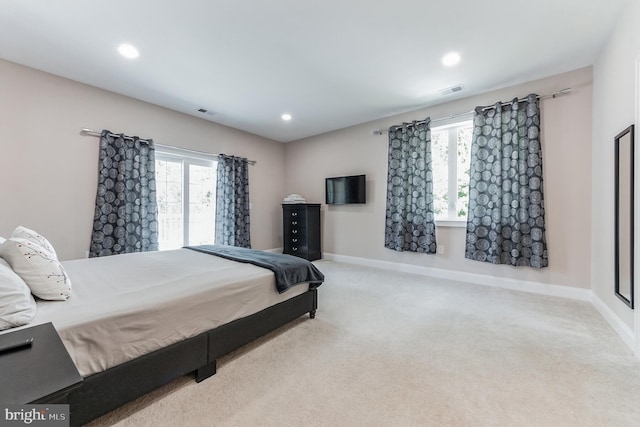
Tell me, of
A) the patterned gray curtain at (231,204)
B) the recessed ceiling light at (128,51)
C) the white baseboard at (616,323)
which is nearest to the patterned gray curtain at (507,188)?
the white baseboard at (616,323)

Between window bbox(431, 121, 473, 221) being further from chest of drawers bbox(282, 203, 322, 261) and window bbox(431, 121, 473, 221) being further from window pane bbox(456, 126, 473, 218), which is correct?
chest of drawers bbox(282, 203, 322, 261)

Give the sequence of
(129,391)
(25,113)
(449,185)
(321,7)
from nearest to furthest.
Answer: (129,391) < (321,7) < (25,113) < (449,185)

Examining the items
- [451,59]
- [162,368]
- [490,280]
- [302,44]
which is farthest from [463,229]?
[162,368]

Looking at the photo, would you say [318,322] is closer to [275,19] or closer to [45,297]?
[45,297]

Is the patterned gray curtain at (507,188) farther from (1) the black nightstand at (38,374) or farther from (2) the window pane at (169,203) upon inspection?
(2) the window pane at (169,203)

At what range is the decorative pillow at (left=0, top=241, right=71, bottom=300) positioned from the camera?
1.45 metres

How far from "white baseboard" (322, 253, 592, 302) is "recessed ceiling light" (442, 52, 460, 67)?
8.92 ft

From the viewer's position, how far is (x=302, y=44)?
2.56 m

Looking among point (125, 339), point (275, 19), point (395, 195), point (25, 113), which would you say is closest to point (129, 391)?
point (125, 339)

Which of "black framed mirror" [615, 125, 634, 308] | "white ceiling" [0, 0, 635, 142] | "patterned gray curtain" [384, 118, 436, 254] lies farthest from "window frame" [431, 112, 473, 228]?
"black framed mirror" [615, 125, 634, 308]

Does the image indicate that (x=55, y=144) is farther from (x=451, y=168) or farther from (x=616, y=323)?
(x=616, y=323)

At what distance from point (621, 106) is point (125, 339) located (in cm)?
395

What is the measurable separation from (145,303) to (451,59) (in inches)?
136

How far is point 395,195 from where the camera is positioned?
4.39 metres
